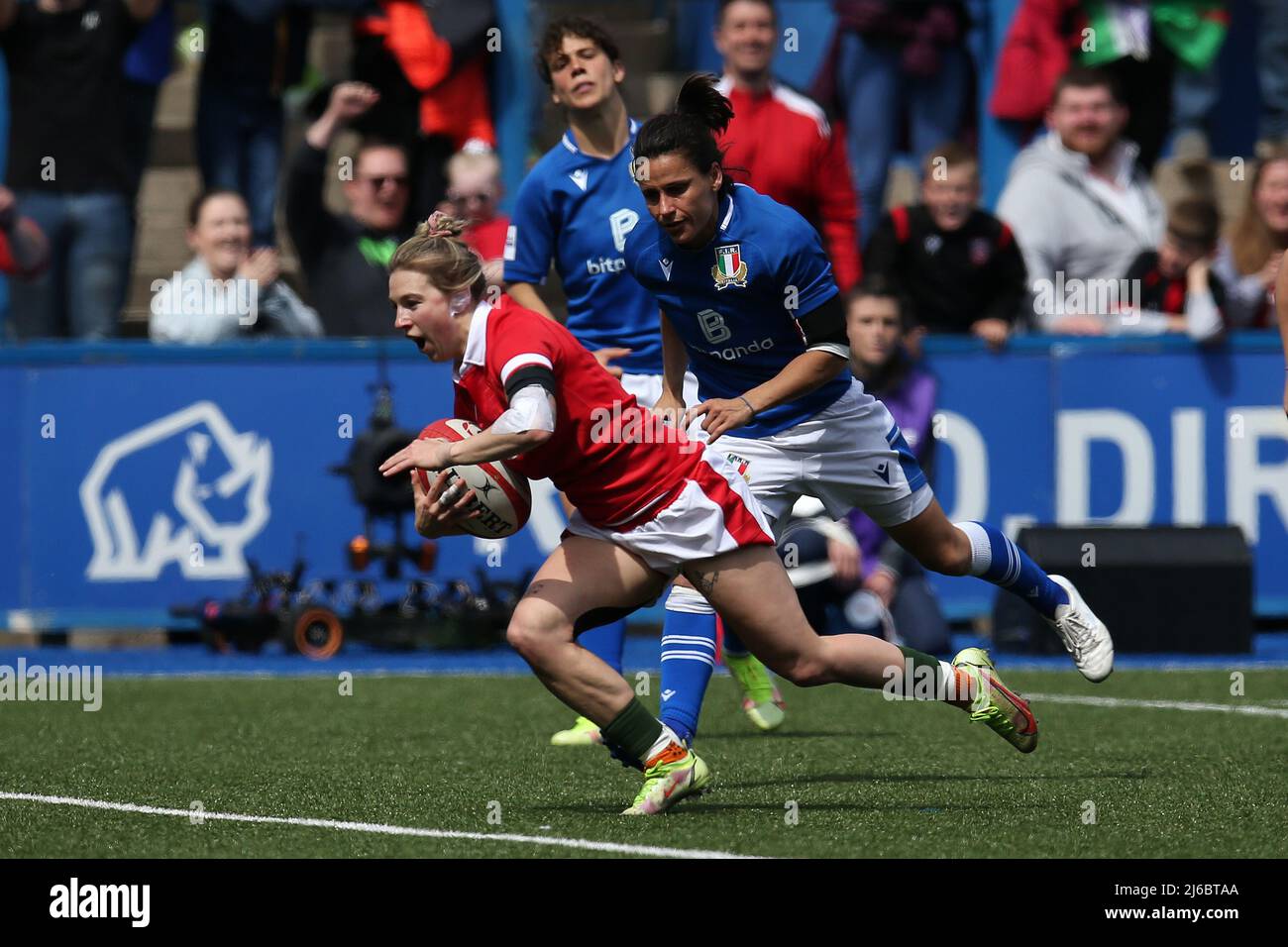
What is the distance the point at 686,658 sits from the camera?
7.49 metres

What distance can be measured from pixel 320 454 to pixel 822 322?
5702 mm

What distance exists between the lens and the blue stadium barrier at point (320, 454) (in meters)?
12.4

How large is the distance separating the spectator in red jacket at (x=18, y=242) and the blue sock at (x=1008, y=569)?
6.64 metres

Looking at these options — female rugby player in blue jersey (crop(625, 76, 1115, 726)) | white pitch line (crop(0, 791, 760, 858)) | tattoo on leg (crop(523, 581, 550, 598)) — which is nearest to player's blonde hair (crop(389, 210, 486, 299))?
female rugby player in blue jersey (crop(625, 76, 1115, 726))

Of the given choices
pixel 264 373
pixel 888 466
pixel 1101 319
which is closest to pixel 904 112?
pixel 1101 319

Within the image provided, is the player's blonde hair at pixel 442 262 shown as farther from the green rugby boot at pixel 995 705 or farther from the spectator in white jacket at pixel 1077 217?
the spectator in white jacket at pixel 1077 217

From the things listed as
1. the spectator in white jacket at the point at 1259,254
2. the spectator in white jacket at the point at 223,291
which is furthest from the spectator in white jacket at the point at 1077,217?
the spectator in white jacket at the point at 223,291

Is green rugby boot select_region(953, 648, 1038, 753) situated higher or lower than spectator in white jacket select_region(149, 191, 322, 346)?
lower

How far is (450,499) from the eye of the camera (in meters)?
6.60

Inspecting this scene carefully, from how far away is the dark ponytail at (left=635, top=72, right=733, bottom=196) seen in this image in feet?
23.2

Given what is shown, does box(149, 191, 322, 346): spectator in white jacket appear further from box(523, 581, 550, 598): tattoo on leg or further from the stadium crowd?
box(523, 581, 550, 598): tattoo on leg

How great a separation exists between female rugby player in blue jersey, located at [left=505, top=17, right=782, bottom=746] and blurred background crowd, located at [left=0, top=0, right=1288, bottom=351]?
8.42ft
